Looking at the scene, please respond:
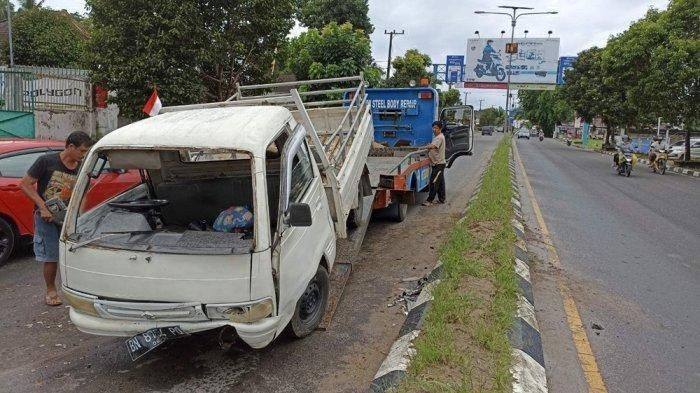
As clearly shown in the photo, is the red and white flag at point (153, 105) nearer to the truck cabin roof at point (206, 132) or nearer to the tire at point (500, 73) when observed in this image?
the truck cabin roof at point (206, 132)

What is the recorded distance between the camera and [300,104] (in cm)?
441

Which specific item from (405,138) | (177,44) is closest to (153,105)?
(405,138)

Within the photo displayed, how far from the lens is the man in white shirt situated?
30.2 feet

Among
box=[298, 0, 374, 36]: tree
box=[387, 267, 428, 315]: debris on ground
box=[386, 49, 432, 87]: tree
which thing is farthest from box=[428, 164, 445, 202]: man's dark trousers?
box=[386, 49, 432, 87]: tree

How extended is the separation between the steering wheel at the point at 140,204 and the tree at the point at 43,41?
910 inches

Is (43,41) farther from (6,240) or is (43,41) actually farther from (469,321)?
(469,321)

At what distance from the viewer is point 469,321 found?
3.88 meters

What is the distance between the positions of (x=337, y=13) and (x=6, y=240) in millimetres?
23606

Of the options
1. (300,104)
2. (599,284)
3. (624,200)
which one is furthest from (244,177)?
(624,200)

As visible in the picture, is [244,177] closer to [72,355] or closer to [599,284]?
[72,355]

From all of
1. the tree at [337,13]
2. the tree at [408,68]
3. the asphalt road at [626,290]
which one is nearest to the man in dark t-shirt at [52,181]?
the asphalt road at [626,290]

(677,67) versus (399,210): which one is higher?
(677,67)

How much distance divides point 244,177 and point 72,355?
1.85 m

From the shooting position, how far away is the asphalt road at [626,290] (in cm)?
361
